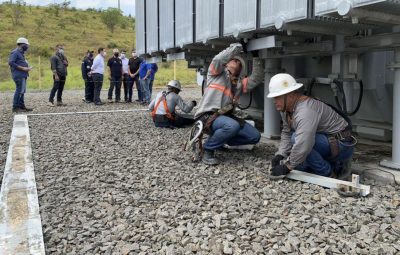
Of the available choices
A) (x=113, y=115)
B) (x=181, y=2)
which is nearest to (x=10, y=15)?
(x=113, y=115)

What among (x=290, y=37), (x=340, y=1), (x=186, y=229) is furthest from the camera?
(x=290, y=37)

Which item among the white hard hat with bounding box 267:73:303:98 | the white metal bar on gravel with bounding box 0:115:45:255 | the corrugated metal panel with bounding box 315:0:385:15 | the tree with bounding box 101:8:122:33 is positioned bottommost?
the white metal bar on gravel with bounding box 0:115:45:255

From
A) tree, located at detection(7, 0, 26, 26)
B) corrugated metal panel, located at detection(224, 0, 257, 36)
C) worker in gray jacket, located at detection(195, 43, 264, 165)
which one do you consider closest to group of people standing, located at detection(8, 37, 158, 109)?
corrugated metal panel, located at detection(224, 0, 257, 36)

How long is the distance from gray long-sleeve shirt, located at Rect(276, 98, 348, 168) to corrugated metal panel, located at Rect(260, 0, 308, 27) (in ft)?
3.43

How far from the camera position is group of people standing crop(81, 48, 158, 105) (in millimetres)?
15359

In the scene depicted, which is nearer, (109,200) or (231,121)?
(109,200)

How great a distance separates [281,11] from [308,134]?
5.64 feet

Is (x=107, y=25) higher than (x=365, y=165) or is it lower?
higher

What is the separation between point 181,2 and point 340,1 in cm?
454

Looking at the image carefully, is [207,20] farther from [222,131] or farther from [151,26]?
[151,26]

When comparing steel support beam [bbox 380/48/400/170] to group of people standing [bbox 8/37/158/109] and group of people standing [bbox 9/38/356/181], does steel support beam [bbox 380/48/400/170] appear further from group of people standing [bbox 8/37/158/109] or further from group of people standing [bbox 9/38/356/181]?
group of people standing [bbox 8/37/158/109]

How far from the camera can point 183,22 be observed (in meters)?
8.51

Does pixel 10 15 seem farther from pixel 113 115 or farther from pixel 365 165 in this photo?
pixel 365 165

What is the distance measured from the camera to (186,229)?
12.4 ft
